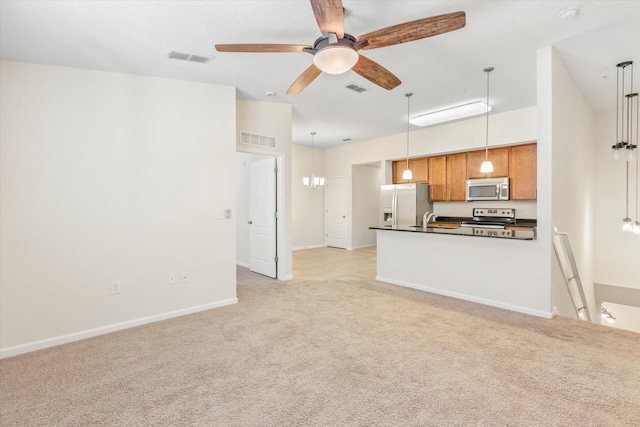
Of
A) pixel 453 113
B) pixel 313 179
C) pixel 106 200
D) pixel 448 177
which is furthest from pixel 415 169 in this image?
pixel 106 200

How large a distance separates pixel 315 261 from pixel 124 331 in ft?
13.6

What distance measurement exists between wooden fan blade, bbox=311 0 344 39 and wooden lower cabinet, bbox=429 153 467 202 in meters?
5.10

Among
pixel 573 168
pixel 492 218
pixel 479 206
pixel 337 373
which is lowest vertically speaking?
pixel 337 373

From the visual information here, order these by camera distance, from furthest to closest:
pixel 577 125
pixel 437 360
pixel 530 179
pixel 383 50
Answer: pixel 530 179, pixel 577 125, pixel 383 50, pixel 437 360

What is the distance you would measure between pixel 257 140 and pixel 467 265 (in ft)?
11.5

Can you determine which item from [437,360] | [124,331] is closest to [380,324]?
[437,360]

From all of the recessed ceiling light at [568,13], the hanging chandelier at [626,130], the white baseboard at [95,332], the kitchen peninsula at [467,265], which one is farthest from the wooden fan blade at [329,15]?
the hanging chandelier at [626,130]

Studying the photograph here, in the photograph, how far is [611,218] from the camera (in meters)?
5.70

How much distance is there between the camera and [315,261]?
22.7 feet

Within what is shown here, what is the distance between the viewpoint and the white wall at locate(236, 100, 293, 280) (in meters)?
4.85

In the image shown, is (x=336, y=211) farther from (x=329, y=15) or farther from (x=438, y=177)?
(x=329, y=15)

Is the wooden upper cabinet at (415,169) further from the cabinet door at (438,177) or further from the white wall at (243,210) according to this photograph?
the white wall at (243,210)

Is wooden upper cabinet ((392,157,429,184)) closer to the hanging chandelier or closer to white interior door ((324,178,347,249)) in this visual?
white interior door ((324,178,347,249))

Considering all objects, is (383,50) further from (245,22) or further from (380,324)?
(380,324)
